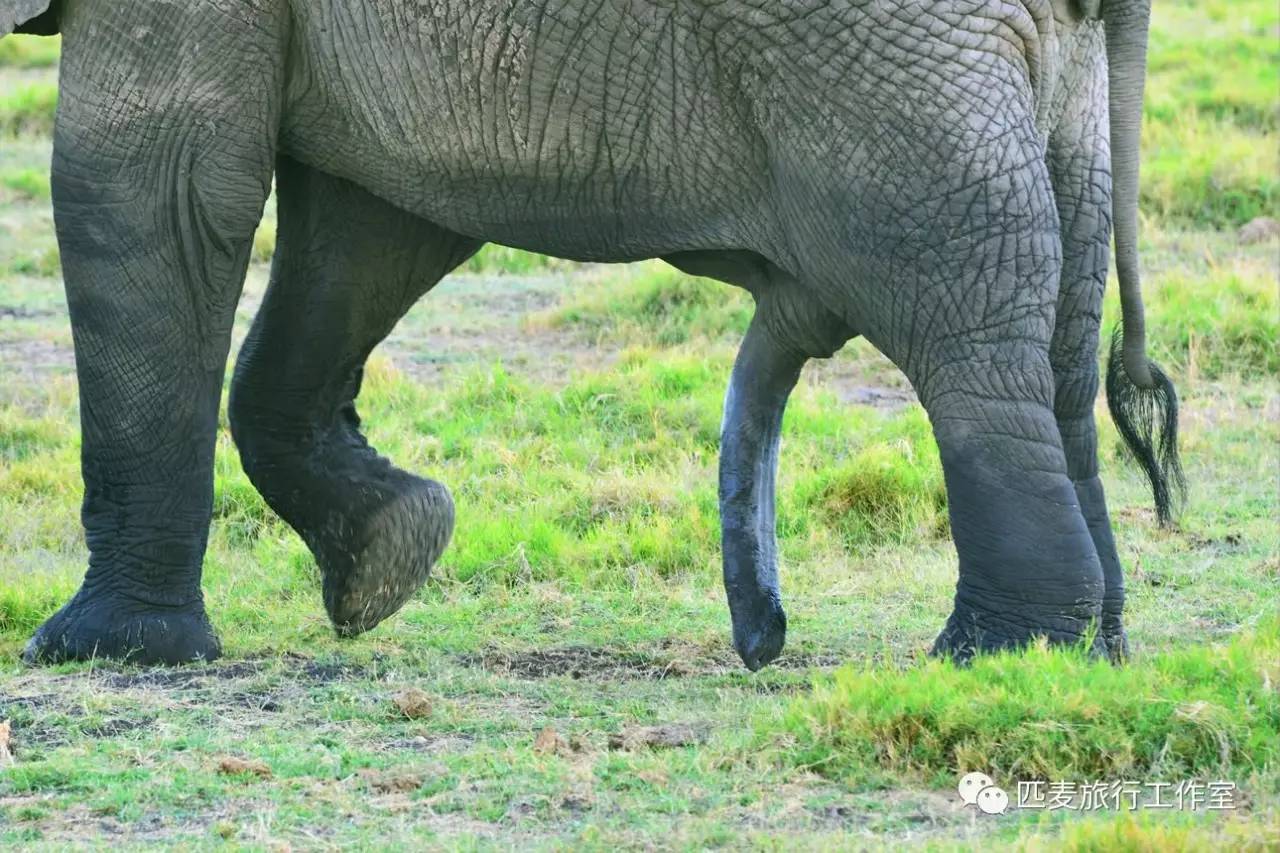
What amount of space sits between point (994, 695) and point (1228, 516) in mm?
2861

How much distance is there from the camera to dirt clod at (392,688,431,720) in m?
4.86

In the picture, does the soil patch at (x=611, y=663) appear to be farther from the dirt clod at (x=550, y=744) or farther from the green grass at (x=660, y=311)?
the green grass at (x=660, y=311)

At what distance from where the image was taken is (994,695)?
426 centimetres

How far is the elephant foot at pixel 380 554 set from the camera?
5863 millimetres

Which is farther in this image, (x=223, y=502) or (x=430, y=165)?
(x=223, y=502)

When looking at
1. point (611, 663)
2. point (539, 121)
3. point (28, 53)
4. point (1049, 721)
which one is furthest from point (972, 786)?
point (28, 53)

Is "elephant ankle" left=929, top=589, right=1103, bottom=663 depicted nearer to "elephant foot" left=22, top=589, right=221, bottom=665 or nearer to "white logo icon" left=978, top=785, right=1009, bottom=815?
"white logo icon" left=978, top=785, right=1009, bottom=815

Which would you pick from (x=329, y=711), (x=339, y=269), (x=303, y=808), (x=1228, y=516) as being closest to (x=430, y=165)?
(x=339, y=269)

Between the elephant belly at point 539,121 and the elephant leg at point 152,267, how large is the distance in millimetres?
179

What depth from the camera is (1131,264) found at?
510 cm

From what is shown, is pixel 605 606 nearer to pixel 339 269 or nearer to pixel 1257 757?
pixel 339 269

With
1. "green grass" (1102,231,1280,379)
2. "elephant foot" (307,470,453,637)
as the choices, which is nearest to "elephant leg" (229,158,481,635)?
"elephant foot" (307,470,453,637)

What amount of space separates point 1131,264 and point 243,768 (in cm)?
215

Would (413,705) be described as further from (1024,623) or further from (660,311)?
(660,311)
